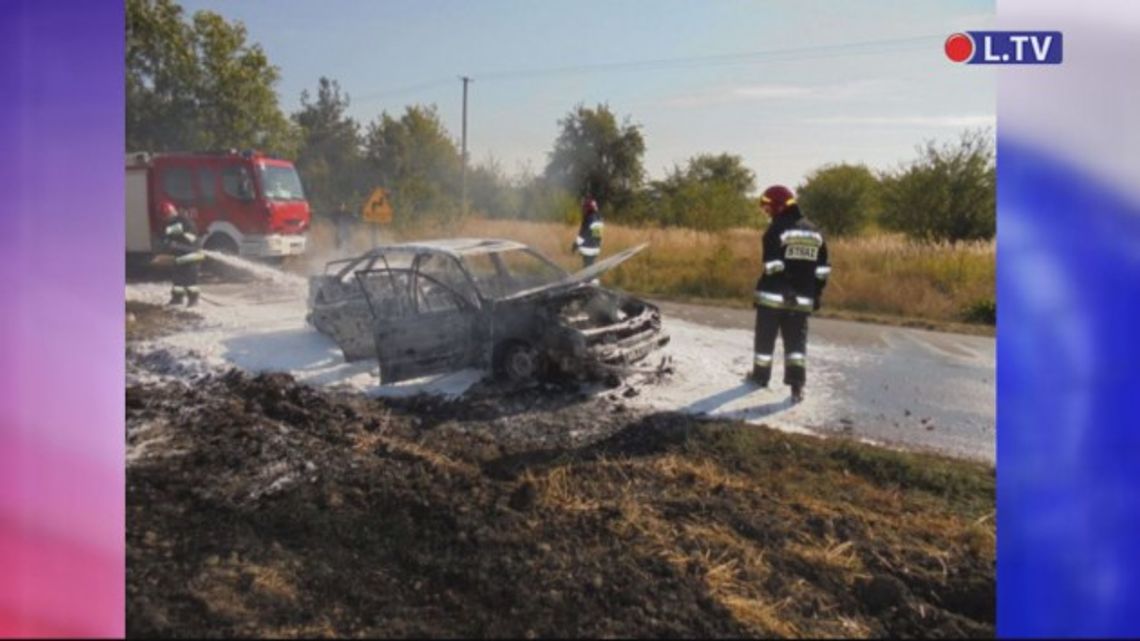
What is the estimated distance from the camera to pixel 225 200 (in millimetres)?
4289

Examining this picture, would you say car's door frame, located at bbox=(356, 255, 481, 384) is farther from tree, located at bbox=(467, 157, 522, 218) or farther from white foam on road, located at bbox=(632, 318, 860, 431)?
white foam on road, located at bbox=(632, 318, 860, 431)

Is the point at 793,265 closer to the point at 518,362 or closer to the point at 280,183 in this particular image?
the point at 518,362

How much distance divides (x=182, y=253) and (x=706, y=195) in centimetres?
277

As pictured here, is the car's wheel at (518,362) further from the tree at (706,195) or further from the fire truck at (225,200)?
the fire truck at (225,200)

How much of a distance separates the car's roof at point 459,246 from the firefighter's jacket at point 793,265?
1291 millimetres

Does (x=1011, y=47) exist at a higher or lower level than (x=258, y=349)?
higher

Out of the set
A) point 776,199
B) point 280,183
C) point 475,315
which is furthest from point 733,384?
point 280,183

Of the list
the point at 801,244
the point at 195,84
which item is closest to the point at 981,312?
the point at 801,244

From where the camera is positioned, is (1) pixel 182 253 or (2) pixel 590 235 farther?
(1) pixel 182 253

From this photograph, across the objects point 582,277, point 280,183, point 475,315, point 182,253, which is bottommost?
point 475,315

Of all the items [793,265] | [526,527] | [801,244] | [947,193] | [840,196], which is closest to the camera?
[526,527]

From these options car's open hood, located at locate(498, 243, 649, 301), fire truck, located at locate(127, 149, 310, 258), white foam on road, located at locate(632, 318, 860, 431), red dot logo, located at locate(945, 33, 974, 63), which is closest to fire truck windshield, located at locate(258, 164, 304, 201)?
fire truck, located at locate(127, 149, 310, 258)

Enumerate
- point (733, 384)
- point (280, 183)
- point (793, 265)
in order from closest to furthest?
point (793, 265) → point (280, 183) → point (733, 384)

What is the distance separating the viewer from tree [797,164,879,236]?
9.83 feet
